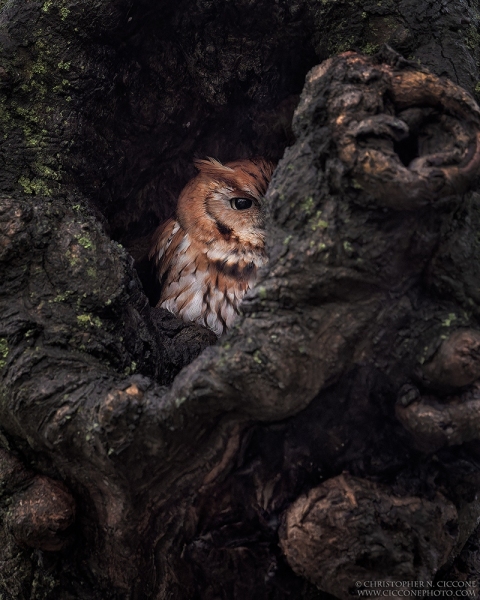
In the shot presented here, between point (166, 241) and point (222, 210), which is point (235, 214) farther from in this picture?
point (166, 241)

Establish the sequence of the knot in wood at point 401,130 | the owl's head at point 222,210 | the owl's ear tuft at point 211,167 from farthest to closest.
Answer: the owl's head at point 222,210 < the owl's ear tuft at point 211,167 < the knot in wood at point 401,130

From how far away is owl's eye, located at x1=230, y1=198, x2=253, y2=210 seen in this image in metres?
2.52

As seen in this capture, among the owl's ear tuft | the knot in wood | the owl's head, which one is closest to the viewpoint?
the knot in wood

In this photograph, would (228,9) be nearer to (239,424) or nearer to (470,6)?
(470,6)

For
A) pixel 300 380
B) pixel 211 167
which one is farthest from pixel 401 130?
pixel 211 167

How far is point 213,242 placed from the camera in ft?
8.24

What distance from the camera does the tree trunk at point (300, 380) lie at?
1.23 meters

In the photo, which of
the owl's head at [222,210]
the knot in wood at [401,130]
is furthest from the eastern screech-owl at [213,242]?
the knot in wood at [401,130]

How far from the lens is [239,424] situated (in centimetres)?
131

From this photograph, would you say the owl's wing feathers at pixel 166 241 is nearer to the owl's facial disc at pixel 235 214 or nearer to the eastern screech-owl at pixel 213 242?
the eastern screech-owl at pixel 213 242

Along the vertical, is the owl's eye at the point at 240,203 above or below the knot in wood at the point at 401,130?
below

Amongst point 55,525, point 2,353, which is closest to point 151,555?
point 55,525

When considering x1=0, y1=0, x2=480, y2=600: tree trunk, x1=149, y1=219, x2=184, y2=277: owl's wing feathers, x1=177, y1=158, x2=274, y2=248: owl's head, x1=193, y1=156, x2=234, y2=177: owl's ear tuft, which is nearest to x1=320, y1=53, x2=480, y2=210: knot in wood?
x1=0, y1=0, x2=480, y2=600: tree trunk

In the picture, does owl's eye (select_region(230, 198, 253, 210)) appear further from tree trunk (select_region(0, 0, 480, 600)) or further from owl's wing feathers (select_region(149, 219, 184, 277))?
tree trunk (select_region(0, 0, 480, 600))
